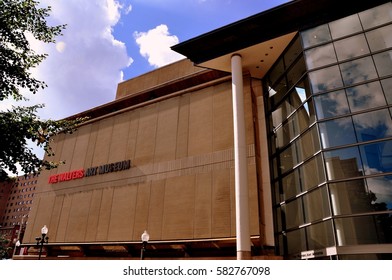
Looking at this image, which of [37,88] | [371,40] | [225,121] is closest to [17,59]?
[37,88]

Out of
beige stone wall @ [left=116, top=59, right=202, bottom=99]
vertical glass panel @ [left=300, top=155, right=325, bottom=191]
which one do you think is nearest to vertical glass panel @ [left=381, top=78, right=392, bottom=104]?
vertical glass panel @ [left=300, top=155, right=325, bottom=191]

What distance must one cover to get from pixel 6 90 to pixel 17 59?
1514mm

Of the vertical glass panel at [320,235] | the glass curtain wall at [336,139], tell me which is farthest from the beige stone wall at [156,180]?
the vertical glass panel at [320,235]

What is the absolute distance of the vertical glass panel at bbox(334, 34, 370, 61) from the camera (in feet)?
55.0

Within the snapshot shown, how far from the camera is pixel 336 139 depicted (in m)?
15.7

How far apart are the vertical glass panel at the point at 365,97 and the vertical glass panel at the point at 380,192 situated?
384 centimetres

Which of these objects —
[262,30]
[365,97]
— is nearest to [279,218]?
[365,97]

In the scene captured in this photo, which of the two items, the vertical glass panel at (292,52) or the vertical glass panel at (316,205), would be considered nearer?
the vertical glass panel at (316,205)

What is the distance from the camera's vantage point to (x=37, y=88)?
46.6 feet

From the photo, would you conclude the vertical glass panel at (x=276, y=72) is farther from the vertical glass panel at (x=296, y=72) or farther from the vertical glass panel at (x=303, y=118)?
the vertical glass panel at (x=303, y=118)

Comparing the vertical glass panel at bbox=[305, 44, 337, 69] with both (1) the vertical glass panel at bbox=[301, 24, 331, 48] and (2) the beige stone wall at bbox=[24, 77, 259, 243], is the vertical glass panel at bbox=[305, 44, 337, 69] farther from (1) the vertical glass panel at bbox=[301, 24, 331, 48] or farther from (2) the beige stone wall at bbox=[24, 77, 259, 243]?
(2) the beige stone wall at bbox=[24, 77, 259, 243]

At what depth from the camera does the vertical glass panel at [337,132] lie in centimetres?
1539

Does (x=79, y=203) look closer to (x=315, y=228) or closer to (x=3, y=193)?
(x=315, y=228)

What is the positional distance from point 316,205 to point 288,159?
4264 millimetres
